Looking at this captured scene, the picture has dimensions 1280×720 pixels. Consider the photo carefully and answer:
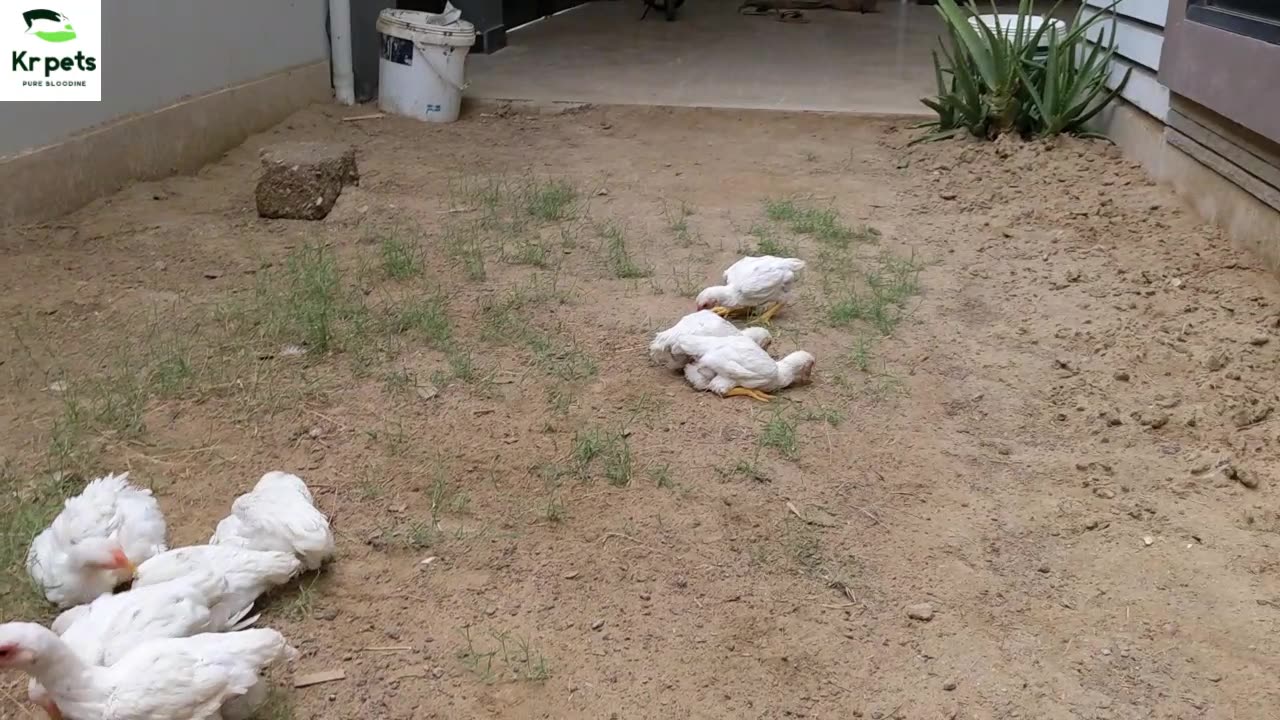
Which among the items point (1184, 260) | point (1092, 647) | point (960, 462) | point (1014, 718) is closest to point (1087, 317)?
point (1184, 260)

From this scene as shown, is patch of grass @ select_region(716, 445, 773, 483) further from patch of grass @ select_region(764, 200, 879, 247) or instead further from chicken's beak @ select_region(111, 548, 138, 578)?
patch of grass @ select_region(764, 200, 879, 247)

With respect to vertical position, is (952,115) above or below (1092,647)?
above

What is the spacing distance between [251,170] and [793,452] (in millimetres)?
3306

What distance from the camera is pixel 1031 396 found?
9.54 ft

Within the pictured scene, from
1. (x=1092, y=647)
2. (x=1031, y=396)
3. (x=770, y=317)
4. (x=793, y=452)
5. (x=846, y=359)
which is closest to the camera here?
(x=1092, y=647)

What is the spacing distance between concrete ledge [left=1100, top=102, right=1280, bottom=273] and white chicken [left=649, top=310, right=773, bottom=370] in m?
1.90

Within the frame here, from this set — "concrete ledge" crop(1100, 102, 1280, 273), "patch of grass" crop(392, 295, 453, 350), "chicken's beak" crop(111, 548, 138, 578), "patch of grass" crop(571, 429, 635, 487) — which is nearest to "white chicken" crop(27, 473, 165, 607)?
"chicken's beak" crop(111, 548, 138, 578)

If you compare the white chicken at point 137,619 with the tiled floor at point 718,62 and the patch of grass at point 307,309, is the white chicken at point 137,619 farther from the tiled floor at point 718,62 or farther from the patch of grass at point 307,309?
the tiled floor at point 718,62

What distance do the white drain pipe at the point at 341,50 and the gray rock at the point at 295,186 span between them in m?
1.79

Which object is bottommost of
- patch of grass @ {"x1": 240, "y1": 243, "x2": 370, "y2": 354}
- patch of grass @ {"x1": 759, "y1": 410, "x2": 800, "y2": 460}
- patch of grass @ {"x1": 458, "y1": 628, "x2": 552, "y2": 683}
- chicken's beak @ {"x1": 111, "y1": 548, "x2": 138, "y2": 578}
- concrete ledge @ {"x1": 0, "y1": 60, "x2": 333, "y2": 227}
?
patch of grass @ {"x1": 458, "y1": 628, "x2": 552, "y2": 683}

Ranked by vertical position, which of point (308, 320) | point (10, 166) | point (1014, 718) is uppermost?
point (10, 166)

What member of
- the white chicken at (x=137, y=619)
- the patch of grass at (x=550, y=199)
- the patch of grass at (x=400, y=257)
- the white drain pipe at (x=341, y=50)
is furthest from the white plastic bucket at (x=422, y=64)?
the white chicken at (x=137, y=619)

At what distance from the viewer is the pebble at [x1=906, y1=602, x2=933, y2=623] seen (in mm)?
2021

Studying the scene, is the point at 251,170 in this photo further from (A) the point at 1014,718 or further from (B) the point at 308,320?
(A) the point at 1014,718
